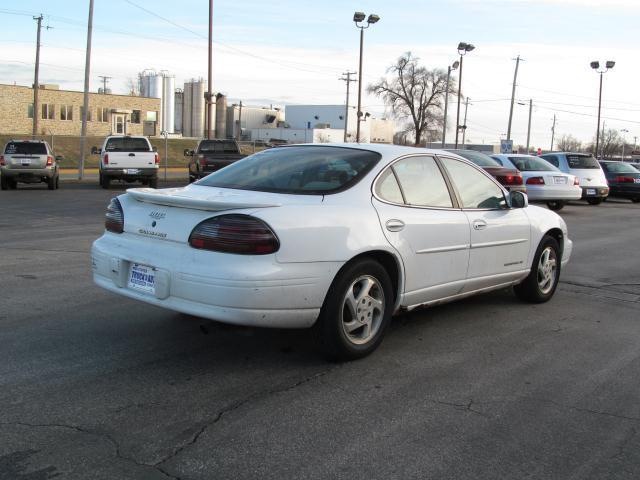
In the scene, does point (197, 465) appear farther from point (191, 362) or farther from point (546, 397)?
point (546, 397)

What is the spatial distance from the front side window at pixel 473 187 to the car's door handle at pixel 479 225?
0.15 metres

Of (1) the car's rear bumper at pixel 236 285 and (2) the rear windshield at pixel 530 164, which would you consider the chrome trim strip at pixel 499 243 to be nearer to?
(1) the car's rear bumper at pixel 236 285

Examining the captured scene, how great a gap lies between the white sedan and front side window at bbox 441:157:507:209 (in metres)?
0.01

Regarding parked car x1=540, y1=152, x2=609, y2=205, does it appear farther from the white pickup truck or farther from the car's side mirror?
the car's side mirror

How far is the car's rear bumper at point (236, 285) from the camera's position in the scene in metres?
4.08

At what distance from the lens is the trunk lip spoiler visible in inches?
168

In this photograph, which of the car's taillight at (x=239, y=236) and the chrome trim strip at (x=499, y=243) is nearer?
the car's taillight at (x=239, y=236)

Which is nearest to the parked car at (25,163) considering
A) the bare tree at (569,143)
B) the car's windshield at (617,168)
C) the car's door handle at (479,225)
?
the car's door handle at (479,225)

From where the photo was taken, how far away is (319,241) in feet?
14.1

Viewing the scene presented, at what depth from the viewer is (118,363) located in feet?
14.9

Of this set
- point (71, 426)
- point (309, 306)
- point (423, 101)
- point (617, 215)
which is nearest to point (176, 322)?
point (309, 306)

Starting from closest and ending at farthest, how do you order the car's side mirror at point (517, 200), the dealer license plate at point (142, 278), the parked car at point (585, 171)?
the dealer license plate at point (142, 278)
the car's side mirror at point (517, 200)
the parked car at point (585, 171)

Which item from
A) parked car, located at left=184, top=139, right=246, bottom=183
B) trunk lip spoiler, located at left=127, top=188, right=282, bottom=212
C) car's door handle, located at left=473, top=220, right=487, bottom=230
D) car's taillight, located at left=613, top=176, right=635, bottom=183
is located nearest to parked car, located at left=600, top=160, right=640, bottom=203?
car's taillight, located at left=613, top=176, right=635, bottom=183

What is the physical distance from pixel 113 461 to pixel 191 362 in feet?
4.82
